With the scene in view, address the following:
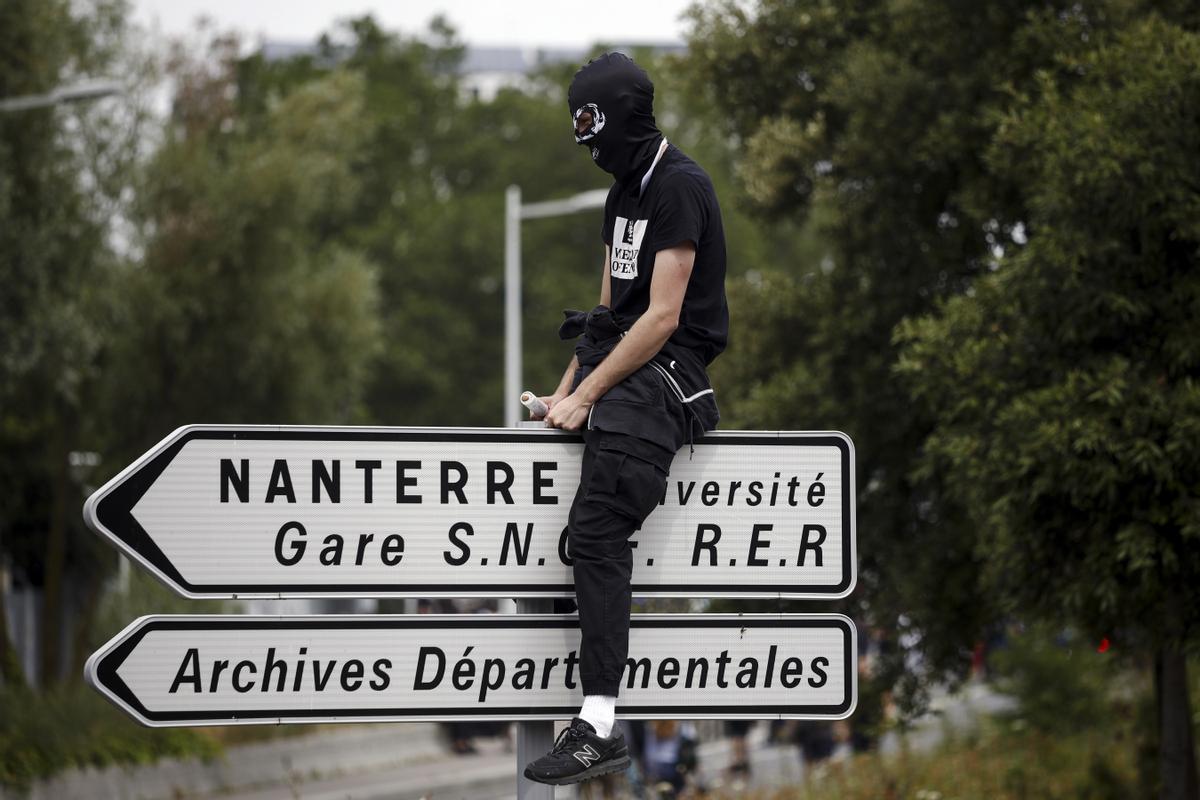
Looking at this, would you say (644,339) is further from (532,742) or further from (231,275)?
(231,275)

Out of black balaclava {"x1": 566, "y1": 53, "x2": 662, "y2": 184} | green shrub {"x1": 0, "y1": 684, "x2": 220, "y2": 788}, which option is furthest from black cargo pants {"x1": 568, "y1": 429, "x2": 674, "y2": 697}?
green shrub {"x1": 0, "y1": 684, "x2": 220, "y2": 788}

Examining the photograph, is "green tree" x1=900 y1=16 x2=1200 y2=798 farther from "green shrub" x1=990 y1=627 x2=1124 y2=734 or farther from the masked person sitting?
"green shrub" x1=990 y1=627 x2=1124 y2=734

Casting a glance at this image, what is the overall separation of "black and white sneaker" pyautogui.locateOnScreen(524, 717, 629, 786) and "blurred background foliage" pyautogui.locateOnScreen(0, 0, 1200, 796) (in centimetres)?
87

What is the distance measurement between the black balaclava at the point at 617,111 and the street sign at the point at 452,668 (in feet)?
3.29

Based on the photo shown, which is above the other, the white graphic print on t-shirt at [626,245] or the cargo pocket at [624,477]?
the white graphic print on t-shirt at [626,245]

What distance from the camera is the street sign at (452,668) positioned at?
3.11 m

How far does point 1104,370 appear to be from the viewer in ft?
25.6

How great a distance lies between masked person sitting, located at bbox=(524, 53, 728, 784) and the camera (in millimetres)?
3102

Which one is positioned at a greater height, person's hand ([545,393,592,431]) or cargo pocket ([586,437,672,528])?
person's hand ([545,393,592,431])

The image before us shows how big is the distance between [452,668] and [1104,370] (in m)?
5.46

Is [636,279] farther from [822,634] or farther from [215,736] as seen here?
[215,736]

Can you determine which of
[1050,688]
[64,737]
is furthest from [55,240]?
[1050,688]

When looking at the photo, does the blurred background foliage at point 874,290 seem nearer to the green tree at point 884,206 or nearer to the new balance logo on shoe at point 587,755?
the green tree at point 884,206

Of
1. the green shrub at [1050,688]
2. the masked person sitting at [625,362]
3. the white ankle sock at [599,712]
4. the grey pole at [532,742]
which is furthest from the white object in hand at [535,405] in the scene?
the green shrub at [1050,688]
